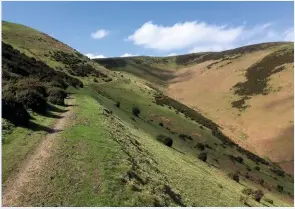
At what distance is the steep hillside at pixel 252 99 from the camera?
266ft

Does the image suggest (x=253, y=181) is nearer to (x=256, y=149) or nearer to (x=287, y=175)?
(x=287, y=175)

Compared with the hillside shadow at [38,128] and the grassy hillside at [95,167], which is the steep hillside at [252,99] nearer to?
the grassy hillside at [95,167]

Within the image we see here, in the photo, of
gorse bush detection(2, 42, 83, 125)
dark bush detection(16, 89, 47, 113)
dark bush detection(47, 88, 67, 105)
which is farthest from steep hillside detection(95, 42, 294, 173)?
dark bush detection(16, 89, 47, 113)

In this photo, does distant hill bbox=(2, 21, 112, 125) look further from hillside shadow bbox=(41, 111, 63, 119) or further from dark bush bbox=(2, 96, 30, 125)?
hillside shadow bbox=(41, 111, 63, 119)

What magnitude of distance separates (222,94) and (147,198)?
→ 11556 centimetres

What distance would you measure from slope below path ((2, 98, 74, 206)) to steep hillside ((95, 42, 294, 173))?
5421 centimetres

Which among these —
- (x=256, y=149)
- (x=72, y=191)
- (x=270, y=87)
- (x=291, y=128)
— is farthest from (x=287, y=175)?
(x=270, y=87)

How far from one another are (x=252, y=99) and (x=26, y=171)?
339 ft

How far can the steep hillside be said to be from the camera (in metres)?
80.9

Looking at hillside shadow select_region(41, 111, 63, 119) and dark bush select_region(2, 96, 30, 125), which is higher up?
dark bush select_region(2, 96, 30, 125)

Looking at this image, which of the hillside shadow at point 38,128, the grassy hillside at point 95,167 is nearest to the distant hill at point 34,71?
the grassy hillside at point 95,167

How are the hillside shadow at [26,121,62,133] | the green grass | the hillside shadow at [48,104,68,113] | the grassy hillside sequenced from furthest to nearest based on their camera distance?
the hillside shadow at [48,104,68,113] → the hillside shadow at [26,121,62,133] → the green grass → the grassy hillside

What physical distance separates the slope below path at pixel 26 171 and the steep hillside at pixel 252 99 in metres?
54.2

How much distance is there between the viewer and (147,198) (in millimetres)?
17844
